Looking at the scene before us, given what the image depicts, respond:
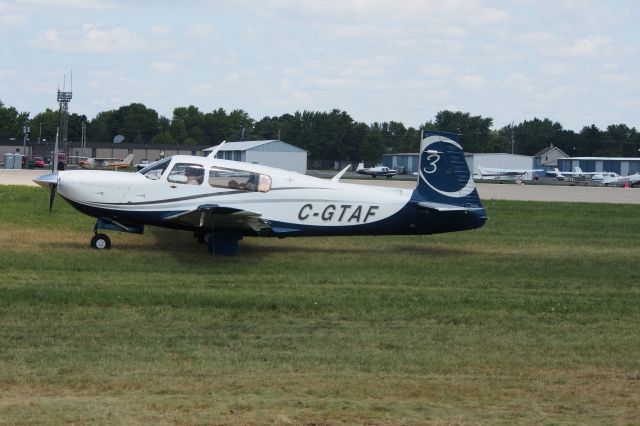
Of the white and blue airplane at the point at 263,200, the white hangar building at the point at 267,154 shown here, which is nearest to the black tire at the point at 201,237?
the white and blue airplane at the point at 263,200

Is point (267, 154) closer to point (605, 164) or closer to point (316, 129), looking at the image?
point (316, 129)

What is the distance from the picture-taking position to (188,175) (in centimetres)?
1627

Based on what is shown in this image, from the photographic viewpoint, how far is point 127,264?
1482 centimetres

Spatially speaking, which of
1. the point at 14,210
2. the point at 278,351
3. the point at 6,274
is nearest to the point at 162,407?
the point at 278,351

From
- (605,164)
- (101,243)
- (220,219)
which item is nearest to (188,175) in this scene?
(220,219)

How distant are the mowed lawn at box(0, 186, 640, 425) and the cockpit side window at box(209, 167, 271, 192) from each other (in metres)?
1.24

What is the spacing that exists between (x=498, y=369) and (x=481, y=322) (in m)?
2.37

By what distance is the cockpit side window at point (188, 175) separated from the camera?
16.2 metres

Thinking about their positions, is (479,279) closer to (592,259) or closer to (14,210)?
(592,259)

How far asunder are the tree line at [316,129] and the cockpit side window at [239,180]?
288 ft

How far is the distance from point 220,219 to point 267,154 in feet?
142

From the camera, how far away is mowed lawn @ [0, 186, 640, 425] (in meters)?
7.15

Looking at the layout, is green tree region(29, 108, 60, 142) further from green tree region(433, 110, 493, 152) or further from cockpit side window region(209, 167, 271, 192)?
cockpit side window region(209, 167, 271, 192)

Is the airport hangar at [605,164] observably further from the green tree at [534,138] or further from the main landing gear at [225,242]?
the main landing gear at [225,242]
